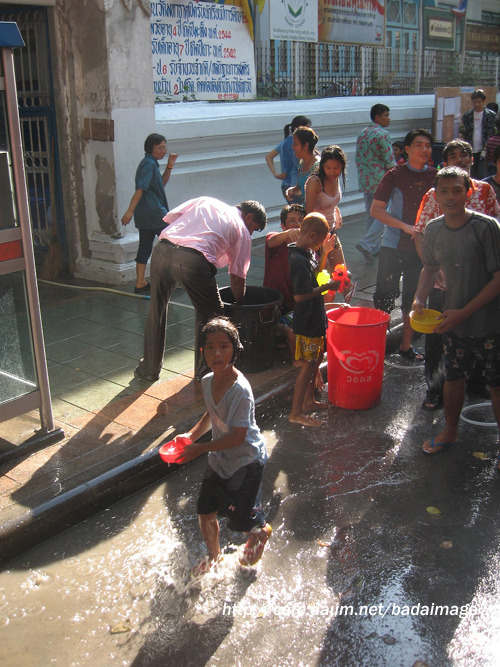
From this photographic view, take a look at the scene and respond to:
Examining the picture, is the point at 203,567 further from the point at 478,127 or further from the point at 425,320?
the point at 478,127

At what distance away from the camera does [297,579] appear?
3.47 meters

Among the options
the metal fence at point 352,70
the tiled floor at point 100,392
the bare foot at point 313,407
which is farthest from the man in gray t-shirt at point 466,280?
the metal fence at point 352,70

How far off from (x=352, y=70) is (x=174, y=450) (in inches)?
481

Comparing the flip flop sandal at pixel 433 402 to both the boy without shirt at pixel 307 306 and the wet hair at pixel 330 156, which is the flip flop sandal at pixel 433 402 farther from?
the wet hair at pixel 330 156

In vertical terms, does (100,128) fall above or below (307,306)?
above

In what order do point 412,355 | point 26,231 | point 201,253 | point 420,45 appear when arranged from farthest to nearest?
point 420,45
point 412,355
point 201,253
point 26,231

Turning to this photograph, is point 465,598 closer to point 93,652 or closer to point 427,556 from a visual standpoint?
point 427,556

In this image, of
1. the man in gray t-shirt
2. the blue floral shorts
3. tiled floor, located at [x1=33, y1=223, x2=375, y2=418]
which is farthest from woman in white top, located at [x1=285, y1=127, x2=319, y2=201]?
the blue floral shorts

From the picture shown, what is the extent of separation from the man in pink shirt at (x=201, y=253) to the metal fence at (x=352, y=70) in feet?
22.1

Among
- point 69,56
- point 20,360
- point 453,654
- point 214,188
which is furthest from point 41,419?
point 214,188

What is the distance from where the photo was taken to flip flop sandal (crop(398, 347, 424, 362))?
640 centimetres

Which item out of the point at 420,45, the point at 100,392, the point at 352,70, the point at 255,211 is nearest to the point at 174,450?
the point at 100,392

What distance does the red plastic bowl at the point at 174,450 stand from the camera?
10.4 ft

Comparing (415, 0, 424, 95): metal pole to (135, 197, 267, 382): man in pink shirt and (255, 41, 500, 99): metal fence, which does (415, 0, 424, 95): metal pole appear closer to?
(255, 41, 500, 99): metal fence
